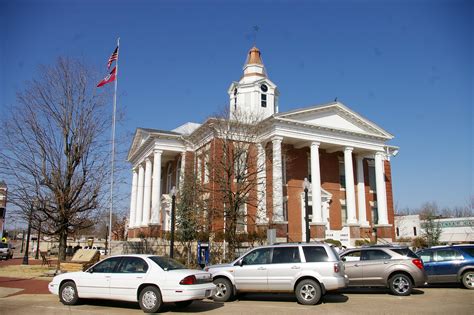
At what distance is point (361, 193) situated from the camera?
4000 cm

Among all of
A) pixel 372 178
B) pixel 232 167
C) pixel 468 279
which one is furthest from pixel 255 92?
pixel 468 279

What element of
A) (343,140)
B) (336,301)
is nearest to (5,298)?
(336,301)

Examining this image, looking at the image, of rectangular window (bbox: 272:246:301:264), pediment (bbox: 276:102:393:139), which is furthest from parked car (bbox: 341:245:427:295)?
pediment (bbox: 276:102:393:139)

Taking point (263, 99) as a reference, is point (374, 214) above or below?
below

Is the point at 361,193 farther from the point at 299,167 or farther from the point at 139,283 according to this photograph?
the point at 139,283

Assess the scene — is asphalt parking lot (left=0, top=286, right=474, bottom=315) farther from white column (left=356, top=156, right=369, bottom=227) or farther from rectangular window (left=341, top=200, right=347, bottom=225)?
rectangular window (left=341, top=200, right=347, bottom=225)

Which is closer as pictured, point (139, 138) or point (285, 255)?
point (285, 255)

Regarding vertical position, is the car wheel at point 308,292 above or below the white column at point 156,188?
below

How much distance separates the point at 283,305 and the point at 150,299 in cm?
376

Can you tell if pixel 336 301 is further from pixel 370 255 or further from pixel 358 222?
pixel 358 222

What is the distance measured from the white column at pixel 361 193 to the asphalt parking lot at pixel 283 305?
1007 inches

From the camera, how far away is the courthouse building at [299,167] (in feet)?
109

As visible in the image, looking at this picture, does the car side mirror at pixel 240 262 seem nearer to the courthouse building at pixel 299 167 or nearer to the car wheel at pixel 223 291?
the car wheel at pixel 223 291

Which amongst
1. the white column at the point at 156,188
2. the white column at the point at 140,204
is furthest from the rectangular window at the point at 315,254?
the white column at the point at 140,204
